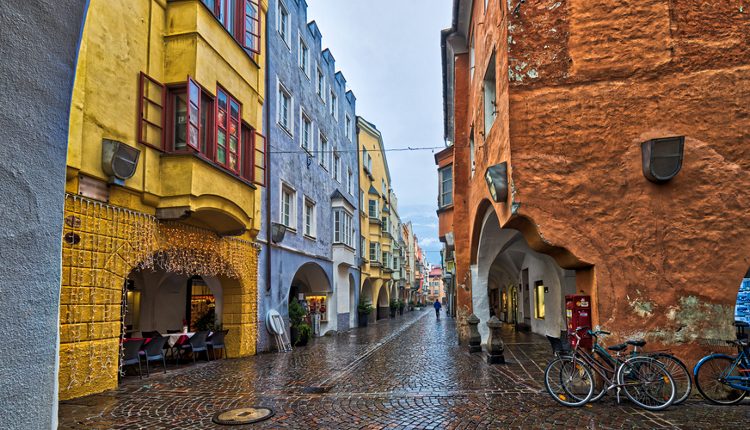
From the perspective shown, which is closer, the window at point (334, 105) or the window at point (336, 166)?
the window at point (336, 166)

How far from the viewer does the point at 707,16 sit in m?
7.93

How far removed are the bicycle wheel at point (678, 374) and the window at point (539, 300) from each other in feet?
35.4

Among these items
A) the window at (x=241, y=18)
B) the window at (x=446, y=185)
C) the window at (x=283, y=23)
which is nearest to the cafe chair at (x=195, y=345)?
the window at (x=241, y=18)

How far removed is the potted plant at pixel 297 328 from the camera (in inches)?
651

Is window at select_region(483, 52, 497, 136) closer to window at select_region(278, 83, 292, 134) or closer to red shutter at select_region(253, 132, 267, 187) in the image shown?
red shutter at select_region(253, 132, 267, 187)

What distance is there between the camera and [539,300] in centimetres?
1864

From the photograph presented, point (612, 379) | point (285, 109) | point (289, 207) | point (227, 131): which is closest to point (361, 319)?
point (289, 207)

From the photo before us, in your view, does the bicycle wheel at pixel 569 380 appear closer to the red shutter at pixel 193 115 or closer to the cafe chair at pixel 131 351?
the cafe chair at pixel 131 351

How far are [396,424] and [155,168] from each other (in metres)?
6.94

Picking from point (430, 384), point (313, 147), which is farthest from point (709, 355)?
point (313, 147)

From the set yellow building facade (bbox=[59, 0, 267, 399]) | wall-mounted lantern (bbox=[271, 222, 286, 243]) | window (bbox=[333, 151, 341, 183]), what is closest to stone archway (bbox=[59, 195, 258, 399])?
yellow building facade (bbox=[59, 0, 267, 399])

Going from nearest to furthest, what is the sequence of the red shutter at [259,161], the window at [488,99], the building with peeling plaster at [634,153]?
the building with peeling plaster at [634,153] → the window at [488,99] → the red shutter at [259,161]

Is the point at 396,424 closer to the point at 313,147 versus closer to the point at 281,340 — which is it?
the point at 281,340

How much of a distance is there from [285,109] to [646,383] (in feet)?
48.0
